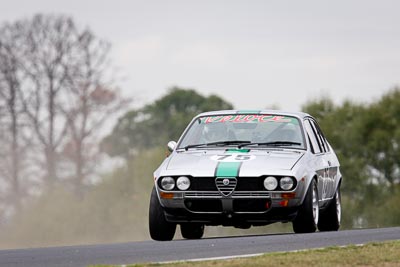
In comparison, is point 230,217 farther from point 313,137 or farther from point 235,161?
point 313,137

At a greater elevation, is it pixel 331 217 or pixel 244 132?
pixel 244 132

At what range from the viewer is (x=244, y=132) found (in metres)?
17.3

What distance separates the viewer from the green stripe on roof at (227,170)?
1588 centimetres

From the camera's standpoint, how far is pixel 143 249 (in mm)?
14844

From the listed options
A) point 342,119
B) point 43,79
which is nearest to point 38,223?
point 43,79

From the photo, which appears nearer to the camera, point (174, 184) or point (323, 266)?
point (323, 266)

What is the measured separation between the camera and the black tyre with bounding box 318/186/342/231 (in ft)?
61.5

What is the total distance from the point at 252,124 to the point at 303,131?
2.43ft

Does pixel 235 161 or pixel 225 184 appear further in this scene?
pixel 235 161

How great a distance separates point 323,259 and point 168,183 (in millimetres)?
3912

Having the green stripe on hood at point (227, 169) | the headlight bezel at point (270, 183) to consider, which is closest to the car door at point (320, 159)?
the headlight bezel at point (270, 183)

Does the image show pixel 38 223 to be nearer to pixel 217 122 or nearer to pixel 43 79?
pixel 43 79

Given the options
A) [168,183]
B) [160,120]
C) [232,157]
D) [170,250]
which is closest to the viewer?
[170,250]

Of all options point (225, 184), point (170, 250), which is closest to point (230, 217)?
point (225, 184)
